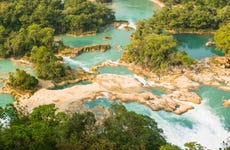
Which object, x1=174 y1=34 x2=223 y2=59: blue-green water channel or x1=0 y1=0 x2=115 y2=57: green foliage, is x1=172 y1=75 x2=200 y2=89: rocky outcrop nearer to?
x1=174 y1=34 x2=223 y2=59: blue-green water channel

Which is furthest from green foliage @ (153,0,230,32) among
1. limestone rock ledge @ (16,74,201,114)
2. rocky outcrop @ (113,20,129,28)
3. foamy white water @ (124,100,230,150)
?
foamy white water @ (124,100,230,150)

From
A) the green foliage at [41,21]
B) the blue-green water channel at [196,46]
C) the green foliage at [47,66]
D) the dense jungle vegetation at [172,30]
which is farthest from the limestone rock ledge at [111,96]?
the blue-green water channel at [196,46]

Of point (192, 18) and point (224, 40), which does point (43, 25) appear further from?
point (224, 40)

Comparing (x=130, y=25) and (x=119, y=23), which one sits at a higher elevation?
(x=119, y=23)

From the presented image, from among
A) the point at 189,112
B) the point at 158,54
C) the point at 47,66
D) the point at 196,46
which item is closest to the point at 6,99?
the point at 47,66

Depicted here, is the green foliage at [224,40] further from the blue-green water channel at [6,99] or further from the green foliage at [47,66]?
the blue-green water channel at [6,99]

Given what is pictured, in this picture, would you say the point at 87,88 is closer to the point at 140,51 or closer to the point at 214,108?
the point at 140,51
